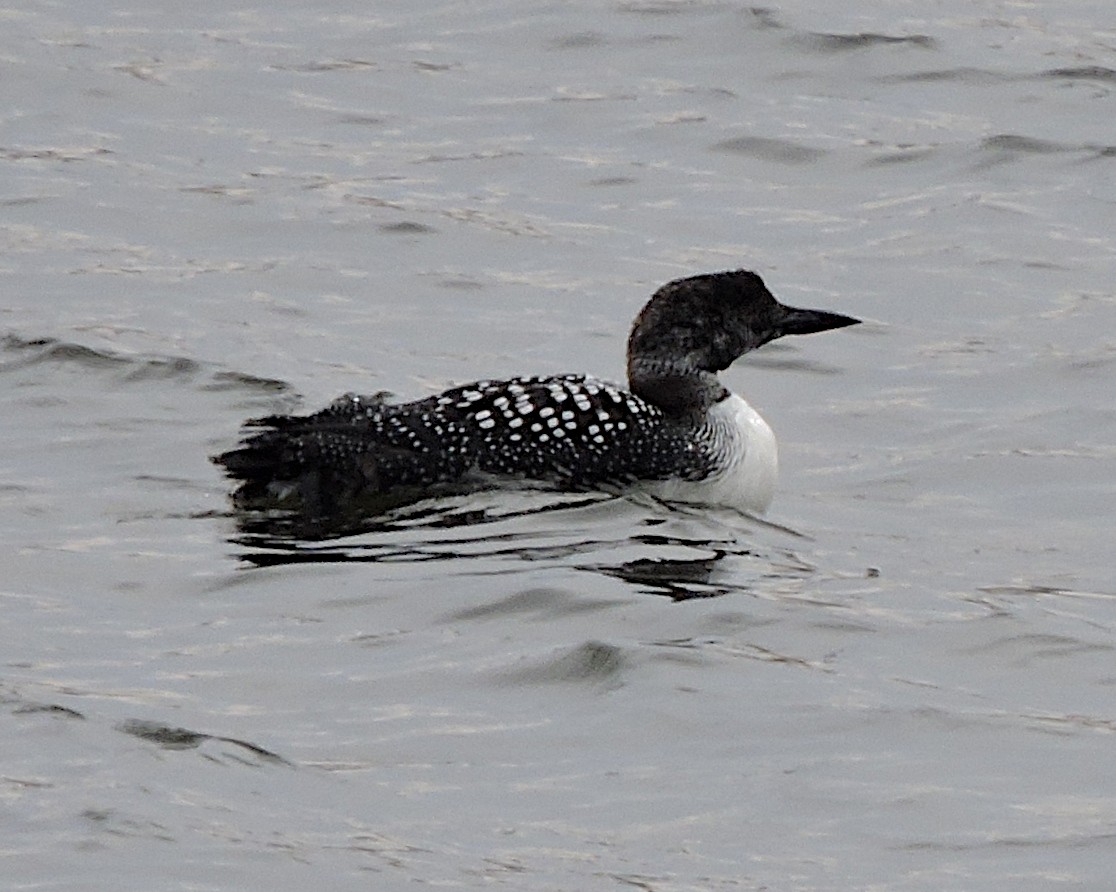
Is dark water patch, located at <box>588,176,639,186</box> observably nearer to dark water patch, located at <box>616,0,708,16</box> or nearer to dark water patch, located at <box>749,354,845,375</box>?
dark water patch, located at <box>749,354,845,375</box>

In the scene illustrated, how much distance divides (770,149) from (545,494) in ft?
15.7

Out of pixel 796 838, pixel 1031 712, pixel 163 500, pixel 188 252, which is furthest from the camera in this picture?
pixel 188 252

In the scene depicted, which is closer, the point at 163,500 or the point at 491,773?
the point at 491,773

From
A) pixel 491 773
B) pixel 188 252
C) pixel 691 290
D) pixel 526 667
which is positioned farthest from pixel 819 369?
pixel 491 773

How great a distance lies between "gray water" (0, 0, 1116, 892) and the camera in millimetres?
5316

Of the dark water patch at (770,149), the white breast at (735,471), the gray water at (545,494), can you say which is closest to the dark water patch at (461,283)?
the gray water at (545,494)

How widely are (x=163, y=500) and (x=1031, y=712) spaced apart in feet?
8.96

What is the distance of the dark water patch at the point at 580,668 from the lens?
618cm

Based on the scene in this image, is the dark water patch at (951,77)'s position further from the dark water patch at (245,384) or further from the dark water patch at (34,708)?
the dark water patch at (34,708)

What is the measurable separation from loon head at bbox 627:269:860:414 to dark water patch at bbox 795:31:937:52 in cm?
535

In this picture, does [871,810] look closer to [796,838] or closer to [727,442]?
[796,838]

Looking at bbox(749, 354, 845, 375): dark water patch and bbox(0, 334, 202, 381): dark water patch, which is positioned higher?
bbox(0, 334, 202, 381): dark water patch

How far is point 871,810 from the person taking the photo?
5367mm

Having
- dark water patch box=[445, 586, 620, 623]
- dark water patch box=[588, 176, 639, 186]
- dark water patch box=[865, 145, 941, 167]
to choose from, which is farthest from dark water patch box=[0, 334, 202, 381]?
dark water patch box=[865, 145, 941, 167]
